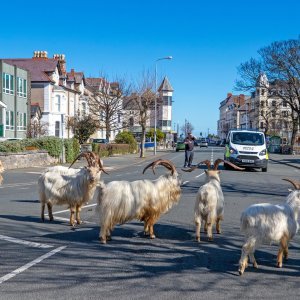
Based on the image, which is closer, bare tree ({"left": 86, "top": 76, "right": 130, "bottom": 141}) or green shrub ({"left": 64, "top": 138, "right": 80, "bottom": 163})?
green shrub ({"left": 64, "top": 138, "right": 80, "bottom": 163})

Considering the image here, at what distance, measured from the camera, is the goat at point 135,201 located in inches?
344

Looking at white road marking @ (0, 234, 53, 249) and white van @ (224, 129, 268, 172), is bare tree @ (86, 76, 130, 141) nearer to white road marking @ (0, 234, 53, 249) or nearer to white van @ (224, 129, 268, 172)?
white van @ (224, 129, 268, 172)

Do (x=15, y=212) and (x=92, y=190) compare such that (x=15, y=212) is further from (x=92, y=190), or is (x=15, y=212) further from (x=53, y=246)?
(x=53, y=246)

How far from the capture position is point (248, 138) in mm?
29391

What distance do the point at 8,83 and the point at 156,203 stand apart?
4599cm

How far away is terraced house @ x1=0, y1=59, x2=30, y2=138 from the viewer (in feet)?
165

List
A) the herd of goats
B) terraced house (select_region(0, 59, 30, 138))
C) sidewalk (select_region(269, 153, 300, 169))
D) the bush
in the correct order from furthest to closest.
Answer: the bush
terraced house (select_region(0, 59, 30, 138))
sidewalk (select_region(269, 153, 300, 169))
the herd of goats

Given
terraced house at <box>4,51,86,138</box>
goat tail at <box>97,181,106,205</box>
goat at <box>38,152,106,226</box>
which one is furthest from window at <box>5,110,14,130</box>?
goat tail at <box>97,181,106,205</box>

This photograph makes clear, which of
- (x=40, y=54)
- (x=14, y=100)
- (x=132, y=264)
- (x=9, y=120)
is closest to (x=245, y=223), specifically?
(x=132, y=264)

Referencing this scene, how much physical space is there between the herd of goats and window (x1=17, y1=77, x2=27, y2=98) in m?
44.8

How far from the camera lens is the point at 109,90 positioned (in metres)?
64.6

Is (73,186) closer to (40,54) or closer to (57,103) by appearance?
(57,103)

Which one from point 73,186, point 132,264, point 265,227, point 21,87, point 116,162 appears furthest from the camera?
point 21,87

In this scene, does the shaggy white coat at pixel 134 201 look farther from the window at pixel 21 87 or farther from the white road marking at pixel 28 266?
the window at pixel 21 87
